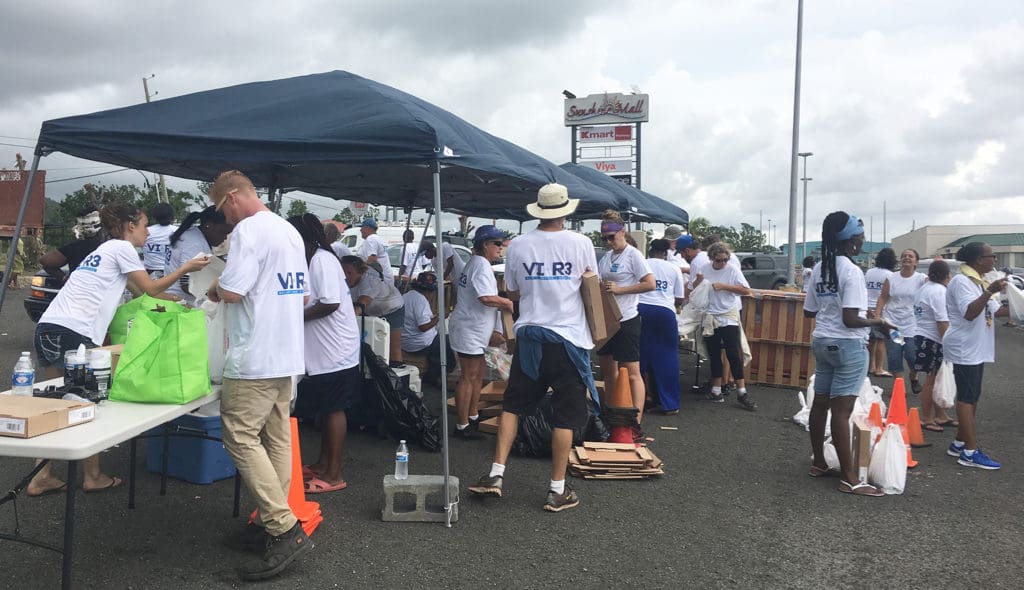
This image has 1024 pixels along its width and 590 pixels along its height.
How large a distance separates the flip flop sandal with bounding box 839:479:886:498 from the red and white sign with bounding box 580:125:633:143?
898 inches

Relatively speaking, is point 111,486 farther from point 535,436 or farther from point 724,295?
point 724,295

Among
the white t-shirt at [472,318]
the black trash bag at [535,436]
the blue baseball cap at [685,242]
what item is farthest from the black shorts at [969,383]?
the blue baseball cap at [685,242]

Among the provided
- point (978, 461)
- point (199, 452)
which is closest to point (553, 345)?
point (199, 452)

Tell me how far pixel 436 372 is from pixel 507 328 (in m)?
2.51

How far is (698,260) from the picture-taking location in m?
9.05

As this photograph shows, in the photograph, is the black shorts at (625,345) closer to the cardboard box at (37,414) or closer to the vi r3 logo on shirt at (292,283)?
the vi r3 logo on shirt at (292,283)

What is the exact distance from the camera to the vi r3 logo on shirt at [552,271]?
457 centimetres

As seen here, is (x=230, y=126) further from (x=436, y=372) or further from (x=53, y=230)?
(x=53, y=230)

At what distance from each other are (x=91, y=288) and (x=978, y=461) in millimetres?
6527

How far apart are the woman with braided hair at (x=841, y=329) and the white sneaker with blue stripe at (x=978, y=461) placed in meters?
1.31

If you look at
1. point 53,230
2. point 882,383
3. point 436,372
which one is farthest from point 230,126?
point 53,230

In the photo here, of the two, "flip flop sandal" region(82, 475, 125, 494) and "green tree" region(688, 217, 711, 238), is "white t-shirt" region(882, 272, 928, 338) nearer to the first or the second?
"flip flop sandal" region(82, 475, 125, 494)

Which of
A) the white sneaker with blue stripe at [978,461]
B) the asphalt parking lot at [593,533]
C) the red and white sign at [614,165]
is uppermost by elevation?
the red and white sign at [614,165]

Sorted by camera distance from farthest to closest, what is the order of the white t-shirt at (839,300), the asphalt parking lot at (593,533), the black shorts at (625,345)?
1. the black shorts at (625,345)
2. the white t-shirt at (839,300)
3. the asphalt parking lot at (593,533)
